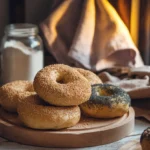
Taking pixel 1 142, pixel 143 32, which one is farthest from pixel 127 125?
pixel 143 32

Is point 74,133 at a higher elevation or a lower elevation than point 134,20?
lower

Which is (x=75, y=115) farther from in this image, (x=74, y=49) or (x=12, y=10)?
(x=12, y=10)

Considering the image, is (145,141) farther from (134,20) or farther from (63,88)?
(134,20)

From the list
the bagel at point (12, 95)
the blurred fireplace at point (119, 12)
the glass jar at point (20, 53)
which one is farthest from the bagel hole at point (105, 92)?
the blurred fireplace at point (119, 12)

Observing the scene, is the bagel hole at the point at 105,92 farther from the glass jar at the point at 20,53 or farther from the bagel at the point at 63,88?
the glass jar at the point at 20,53

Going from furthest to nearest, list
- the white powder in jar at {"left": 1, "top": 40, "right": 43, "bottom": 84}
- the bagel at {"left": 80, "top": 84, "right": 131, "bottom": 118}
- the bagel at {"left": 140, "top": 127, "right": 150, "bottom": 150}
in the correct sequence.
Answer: the white powder in jar at {"left": 1, "top": 40, "right": 43, "bottom": 84} → the bagel at {"left": 80, "top": 84, "right": 131, "bottom": 118} → the bagel at {"left": 140, "top": 127, "right": 150, "bottom": 150}

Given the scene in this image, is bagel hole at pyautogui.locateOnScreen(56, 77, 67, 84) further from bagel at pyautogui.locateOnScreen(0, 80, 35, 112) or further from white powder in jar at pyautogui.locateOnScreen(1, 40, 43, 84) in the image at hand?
white powder in jar at pyautogui.locateOnScreen(1, 40, 43, 84)

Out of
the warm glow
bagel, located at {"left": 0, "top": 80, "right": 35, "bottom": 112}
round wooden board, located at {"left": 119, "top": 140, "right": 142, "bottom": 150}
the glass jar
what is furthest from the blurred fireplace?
round wooden board, located at {"left": 119, "top": 140, "right": 142, "bottom": 150}

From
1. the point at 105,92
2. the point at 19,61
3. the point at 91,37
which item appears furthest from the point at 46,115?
the point at 91,37
